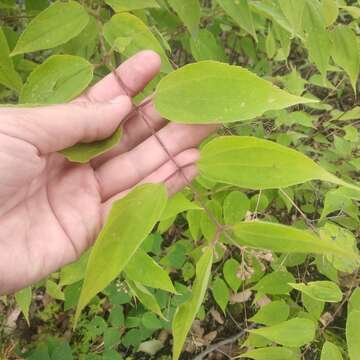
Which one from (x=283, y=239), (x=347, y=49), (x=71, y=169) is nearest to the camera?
(x=283, y=239)

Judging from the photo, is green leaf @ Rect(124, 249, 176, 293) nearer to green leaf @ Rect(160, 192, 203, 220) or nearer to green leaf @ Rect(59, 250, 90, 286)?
green leaf @ Rect(160, 192, 203, 220)

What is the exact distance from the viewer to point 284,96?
0.78 metres

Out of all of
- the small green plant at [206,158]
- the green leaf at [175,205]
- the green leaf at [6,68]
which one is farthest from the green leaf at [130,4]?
the green leaf at [175,205]

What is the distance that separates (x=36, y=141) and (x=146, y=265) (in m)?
0.33

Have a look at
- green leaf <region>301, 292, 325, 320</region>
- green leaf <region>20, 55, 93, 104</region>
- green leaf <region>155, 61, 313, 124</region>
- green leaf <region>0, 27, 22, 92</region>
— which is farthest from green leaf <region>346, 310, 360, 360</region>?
green leaf <region>0, 27, 22, 92</region>

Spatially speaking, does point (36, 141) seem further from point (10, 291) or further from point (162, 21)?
point (162, 21)

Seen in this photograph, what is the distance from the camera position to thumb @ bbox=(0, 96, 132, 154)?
90cm

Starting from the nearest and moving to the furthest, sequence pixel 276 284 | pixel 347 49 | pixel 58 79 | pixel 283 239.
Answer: pixel 283 239 < pixel 58 79 < pixel 347 49 < pixel 276 284

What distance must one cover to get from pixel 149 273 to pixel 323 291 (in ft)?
1.33

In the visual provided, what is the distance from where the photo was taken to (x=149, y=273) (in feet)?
3.33

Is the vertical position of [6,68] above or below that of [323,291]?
above

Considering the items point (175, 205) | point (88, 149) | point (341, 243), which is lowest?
point (341, 243)

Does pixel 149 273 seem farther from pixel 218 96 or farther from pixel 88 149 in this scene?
pixel 218 96

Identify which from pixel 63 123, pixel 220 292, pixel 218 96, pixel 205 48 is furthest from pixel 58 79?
pixel 220 292
